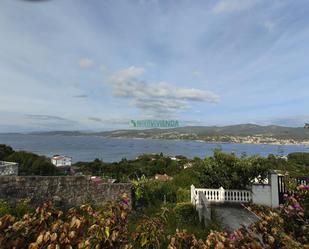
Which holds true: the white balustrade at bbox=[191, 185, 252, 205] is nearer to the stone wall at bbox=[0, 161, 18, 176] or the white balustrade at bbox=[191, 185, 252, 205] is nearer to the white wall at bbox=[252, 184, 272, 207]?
the white wall at bbox=[252, 184, 272, 207]

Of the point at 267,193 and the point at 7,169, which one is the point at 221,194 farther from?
the point at 7,169

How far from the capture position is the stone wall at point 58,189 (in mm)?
9203

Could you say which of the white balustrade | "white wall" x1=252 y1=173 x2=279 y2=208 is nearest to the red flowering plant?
"white wall" x1=252 y1=173 x2=279 y2=208

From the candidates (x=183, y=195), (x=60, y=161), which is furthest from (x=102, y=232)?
(x=60, y=161)

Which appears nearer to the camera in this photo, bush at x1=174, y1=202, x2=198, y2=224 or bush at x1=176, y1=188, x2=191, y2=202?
bush at x1=174, y1=202, x2=198, y2=224

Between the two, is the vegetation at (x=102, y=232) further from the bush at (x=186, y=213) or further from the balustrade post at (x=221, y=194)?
the balustrade post at (x=221, y=194)

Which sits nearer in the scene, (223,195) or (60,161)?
(223,195)

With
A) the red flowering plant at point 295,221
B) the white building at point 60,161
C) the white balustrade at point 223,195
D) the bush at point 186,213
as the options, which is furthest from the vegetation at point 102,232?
the white building at point 60,161

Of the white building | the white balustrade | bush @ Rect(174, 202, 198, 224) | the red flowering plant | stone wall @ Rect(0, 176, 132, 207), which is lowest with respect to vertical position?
the white building

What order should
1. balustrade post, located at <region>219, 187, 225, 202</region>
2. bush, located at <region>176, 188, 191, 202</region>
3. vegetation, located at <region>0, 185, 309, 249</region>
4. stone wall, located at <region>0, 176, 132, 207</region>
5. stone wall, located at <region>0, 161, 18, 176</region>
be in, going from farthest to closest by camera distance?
1. bush, located at <region>176, 188, 191, 202</region>
2. stone wall, located at <region>0, 161, 18, 176</region>
3. balustrade post, located at <region>219, 187, 225, 202</region>
4. stone wall, located at <region>0, 176, 132, 207</region>
5. vegetation, located at <region>0, 185, 309, 249</region>

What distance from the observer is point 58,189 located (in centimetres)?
998

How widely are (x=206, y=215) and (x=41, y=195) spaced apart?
598cm

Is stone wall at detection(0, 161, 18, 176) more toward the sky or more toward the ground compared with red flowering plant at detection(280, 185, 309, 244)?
more toward the ground

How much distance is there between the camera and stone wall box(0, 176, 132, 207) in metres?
9.20
